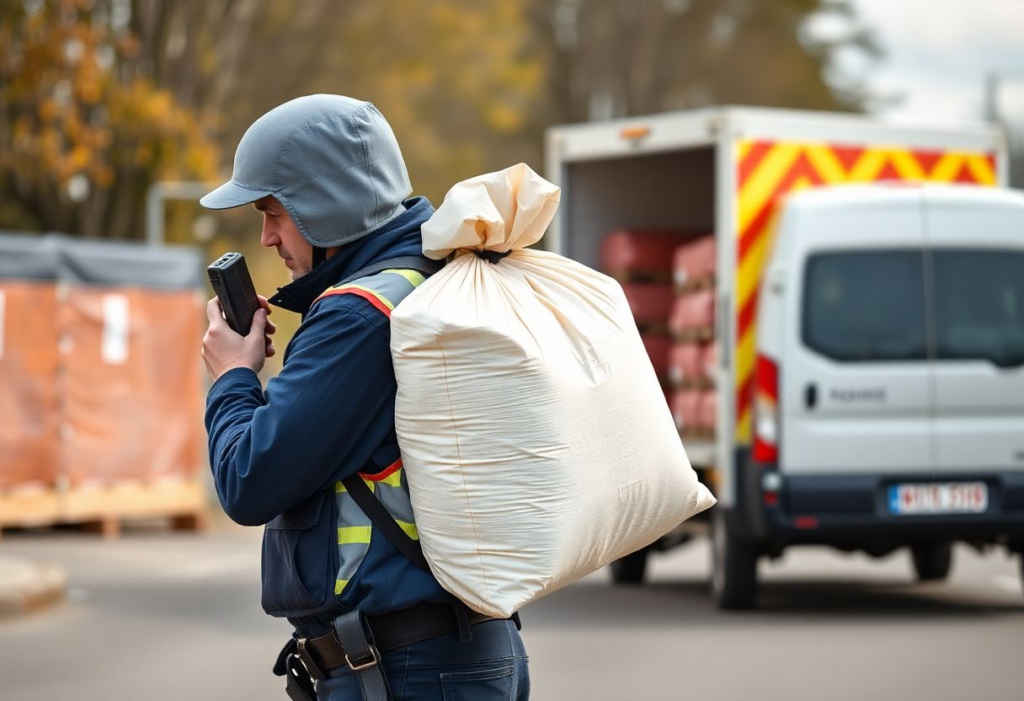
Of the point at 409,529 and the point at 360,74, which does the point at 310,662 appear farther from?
the point at 360,74

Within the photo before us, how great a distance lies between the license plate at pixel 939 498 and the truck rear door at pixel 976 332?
100 millimetres

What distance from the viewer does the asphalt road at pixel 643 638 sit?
26.6 ft

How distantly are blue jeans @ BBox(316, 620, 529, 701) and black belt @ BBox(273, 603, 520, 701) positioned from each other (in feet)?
0.05

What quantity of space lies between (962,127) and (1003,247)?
Answer: 5.08 feet

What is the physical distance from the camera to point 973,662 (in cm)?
865

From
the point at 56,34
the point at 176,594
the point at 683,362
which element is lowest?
the point at 176,594

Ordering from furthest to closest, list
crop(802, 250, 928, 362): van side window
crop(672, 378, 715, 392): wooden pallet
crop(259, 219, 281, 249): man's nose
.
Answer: crop(672, 378, 715, 392): wooden pallet
crop(802, 250, 928, 362): van side window
crop(259, 219, 281, 249): man's nose

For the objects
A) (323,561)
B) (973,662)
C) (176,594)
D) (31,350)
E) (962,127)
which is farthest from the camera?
(31,350)

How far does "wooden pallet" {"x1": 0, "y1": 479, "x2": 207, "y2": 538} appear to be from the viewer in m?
15.7

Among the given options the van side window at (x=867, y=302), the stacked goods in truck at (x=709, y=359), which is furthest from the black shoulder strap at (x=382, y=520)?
the stacked goods in truck at (x=709, y=359)

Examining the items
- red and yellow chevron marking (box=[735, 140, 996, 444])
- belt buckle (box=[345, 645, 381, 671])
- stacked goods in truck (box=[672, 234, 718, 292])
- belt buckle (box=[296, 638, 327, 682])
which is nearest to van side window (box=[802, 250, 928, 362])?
red and yellow chevron marking (box=[735, 140, 996, 444])

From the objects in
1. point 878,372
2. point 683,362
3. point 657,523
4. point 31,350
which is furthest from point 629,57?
point 657,523

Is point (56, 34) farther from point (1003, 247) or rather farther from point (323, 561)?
point (323, 561)

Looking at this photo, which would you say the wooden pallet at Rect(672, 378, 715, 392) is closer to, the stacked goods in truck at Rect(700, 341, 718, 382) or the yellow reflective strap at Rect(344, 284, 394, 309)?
the stacked goods in truck at Rect(700, 341, 718, 382)
